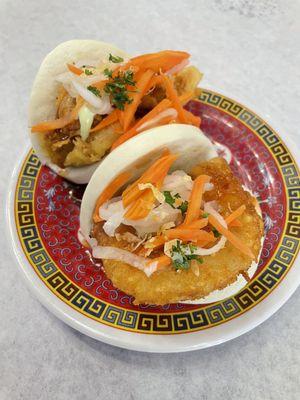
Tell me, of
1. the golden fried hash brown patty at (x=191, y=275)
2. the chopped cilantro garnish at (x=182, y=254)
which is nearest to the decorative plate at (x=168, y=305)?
the golden fried hash brown patty at (x=191, y=275)

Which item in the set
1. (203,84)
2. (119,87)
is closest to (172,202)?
(119,87)

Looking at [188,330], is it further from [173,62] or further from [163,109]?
[173,62]

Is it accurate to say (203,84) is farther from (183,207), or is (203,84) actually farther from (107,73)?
(183,207)

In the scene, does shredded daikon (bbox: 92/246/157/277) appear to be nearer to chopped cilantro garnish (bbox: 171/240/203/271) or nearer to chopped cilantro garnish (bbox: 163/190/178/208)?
chopped cilantro garnish (bbox: 171/240/203/271)

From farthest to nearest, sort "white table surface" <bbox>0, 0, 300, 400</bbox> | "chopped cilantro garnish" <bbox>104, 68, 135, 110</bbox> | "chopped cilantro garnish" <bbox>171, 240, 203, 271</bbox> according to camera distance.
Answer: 1. "chopped cilantro garnish" <bbox>104, 68, 135, 110</bbox>
2. "white table surface" <bbox>0, 0, 300, 400</bbox>
3. "chopped cilantro garnish" <bbox>171, 240, 203, 271</bbox>

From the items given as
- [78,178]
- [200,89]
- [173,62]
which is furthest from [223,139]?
[78,178]

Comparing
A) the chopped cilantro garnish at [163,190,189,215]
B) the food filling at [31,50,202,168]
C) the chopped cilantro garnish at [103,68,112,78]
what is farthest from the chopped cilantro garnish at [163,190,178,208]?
the chopped cilantro garnish at [103,68,112,78]

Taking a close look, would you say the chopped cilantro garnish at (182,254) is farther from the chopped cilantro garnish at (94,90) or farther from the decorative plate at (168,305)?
the chopped cilantro garnish at (94,90)
